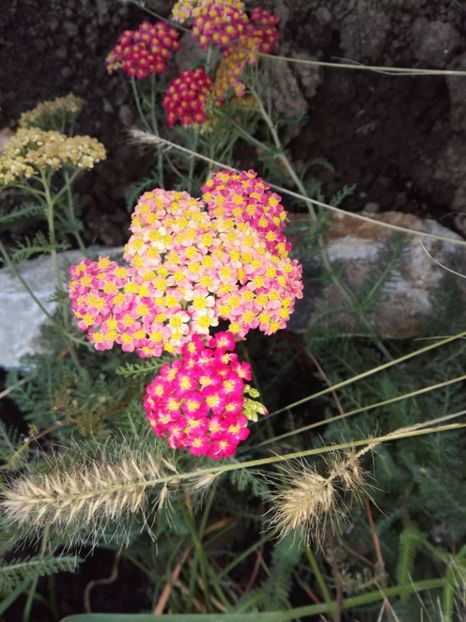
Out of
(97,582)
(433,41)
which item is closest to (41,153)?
(433,41)

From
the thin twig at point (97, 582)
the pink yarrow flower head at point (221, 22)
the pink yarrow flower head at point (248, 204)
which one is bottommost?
the thin twig at point (97, 582)

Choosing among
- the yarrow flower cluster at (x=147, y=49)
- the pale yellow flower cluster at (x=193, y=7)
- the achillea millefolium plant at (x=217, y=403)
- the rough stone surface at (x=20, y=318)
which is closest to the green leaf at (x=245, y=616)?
the achillea millefolium plant at (x=217, y=403)

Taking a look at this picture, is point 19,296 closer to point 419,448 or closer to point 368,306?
point 368,306

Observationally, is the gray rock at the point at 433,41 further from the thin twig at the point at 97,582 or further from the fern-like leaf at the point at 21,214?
the thin twig at the point at 97,582

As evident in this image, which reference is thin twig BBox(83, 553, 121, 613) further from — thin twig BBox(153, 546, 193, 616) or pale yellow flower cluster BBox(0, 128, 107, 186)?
pale yellow flower cluster BBox(0, 128, 107, 186)

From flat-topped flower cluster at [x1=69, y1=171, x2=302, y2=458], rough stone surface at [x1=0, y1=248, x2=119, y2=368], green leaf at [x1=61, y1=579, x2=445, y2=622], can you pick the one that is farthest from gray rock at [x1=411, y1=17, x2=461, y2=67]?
green leaf at [x1=61, y1=579, x2=445, y2=622]

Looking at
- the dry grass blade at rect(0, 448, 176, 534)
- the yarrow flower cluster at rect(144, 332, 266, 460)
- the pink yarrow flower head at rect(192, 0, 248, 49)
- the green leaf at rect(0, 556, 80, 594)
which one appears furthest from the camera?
the pink yarrow flower head at rect(192, 0, 248, 49)
